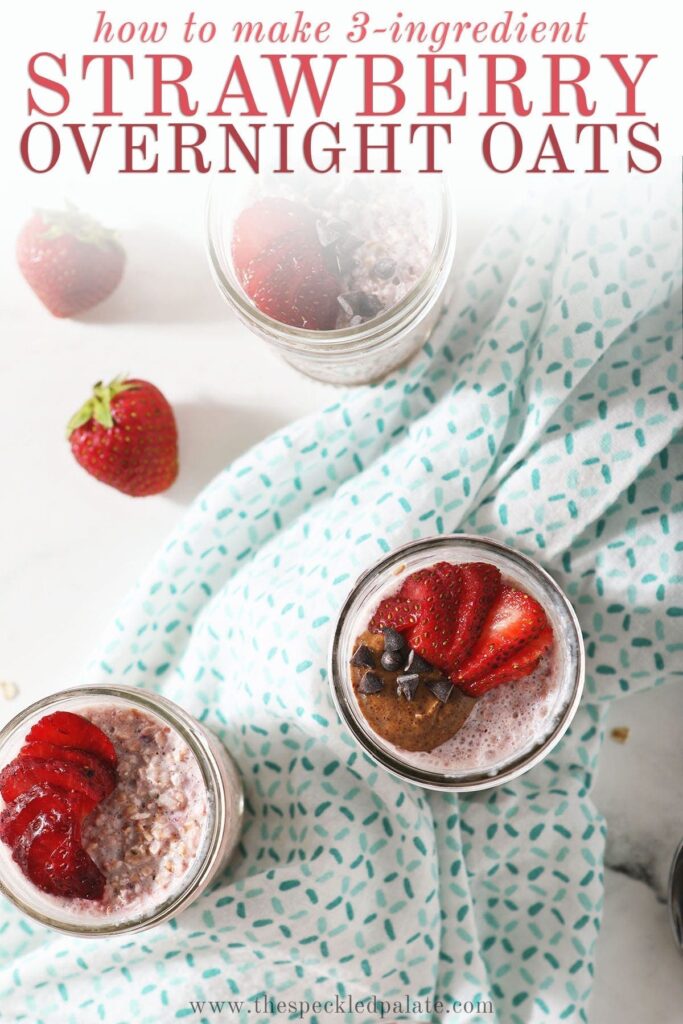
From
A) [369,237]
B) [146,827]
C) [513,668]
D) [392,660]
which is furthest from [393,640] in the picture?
[369,237]

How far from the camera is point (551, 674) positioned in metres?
1.05

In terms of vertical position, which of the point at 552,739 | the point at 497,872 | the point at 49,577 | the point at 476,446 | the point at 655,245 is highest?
the point at 655,245

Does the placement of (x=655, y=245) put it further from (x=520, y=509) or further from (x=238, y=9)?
(x=238, y=9)

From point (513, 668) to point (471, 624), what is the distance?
0.20 ft

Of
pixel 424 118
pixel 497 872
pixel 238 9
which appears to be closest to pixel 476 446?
pixel 424 118

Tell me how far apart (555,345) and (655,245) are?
149 millimetres

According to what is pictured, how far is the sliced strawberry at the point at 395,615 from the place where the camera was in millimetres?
1030

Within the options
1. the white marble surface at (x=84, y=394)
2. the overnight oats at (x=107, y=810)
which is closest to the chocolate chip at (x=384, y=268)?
the white marble surface at (x=84, y=394)

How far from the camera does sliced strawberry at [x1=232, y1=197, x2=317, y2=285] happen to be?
106 cm

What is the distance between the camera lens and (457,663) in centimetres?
102

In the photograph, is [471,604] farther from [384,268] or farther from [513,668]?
[384,268]

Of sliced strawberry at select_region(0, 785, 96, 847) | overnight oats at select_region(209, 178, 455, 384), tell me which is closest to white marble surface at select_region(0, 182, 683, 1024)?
overnight oats at select_region(209, 178, 455, 384)

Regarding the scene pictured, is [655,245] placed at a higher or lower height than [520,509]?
higher

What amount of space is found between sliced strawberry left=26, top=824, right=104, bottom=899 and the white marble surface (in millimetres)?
323
